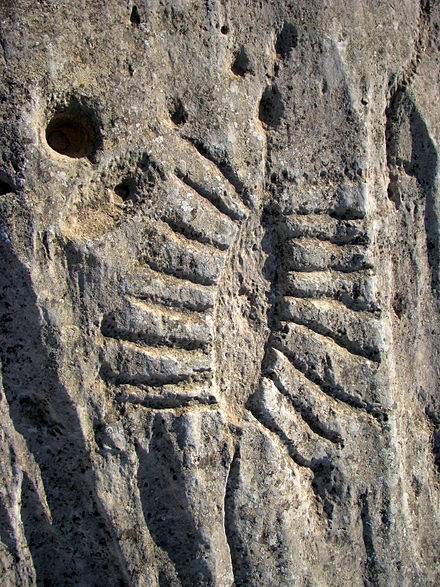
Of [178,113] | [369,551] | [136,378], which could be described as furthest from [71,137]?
Result: [369,551]

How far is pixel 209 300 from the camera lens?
1490mm

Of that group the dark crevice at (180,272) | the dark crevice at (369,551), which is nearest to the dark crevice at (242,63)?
the dark crevice at (180,272)

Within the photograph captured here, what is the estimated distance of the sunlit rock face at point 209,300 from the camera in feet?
4.48

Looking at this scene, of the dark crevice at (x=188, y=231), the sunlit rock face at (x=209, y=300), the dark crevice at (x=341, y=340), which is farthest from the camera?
the dark crevice at (x=341, y=340)

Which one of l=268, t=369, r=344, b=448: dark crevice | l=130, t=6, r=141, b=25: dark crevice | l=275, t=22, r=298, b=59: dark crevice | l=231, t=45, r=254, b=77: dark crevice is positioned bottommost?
l=268, t=369, r=344, b=448: dark crevice

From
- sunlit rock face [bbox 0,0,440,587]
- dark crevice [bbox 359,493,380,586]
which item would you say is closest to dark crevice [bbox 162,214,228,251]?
sunlit rock face [bbox 0,0,440,587]

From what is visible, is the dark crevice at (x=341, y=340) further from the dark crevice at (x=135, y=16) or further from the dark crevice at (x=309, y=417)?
the dark crevice at (x=135, y=16)

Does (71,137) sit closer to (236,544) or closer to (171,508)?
(171,508)

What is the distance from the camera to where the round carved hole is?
145 centimetres

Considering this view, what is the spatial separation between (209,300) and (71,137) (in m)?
0.49

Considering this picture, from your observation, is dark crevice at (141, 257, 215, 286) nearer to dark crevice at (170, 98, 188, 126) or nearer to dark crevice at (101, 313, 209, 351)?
dark crevice at (101, 313, 209, 351)

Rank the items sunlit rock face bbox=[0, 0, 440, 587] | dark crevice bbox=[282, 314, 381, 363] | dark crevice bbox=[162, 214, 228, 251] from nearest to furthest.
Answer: sunlit rock face bbox=[0, 0, 440, 587] → dark crevice bbox=[162, 214, 228, 251] → dark crevice bbox=[282, 314, 381, 363]

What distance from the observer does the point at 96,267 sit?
139 centimetres

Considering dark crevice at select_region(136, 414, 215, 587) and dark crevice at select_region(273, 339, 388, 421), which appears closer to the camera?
dark crevice at select_region(136, 414, 215, 587)
